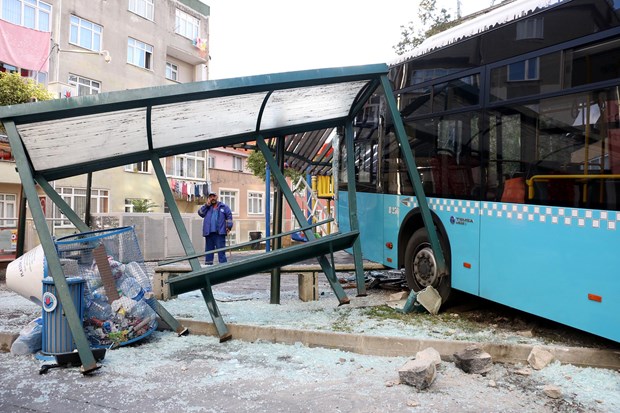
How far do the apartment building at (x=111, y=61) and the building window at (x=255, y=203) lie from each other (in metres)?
4.89

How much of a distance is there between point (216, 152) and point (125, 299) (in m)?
37.2

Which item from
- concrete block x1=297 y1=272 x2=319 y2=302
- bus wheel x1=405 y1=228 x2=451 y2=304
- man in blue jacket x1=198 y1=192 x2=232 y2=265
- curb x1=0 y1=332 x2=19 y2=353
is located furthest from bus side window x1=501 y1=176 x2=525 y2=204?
man in blue jacket x1=198 y1=192 x2=232 y2=265

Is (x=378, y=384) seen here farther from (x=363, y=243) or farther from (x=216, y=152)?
(x=216, y=152)

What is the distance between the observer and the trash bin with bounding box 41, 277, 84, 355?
196 inches

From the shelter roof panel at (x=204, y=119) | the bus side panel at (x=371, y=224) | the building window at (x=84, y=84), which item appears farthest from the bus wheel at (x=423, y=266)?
the building window at (x=84, y=84)

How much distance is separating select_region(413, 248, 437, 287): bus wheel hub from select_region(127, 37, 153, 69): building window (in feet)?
78.0

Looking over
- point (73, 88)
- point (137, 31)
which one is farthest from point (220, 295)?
point (137, 31)

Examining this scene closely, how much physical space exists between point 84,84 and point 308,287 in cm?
2076

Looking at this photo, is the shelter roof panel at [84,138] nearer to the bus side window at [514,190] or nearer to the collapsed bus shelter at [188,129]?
the collapsed bus shelter at [188,129]

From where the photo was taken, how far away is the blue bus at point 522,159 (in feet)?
15.4

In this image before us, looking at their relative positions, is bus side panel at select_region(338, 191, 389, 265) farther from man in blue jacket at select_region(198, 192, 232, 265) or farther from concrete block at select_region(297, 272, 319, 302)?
man in blue jacket at select_region(198, 192, 232, 265)

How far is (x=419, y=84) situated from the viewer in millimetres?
7582

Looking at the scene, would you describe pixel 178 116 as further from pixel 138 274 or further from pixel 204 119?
pixel 138 274

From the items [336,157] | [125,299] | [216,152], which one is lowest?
[125,299]
